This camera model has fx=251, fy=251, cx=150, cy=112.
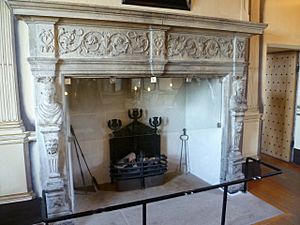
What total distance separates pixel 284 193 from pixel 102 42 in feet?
10.0

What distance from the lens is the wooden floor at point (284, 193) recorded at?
276cm

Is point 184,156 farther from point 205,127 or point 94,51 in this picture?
point 94,51

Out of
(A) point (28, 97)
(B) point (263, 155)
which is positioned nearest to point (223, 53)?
(A) point (28, 97)

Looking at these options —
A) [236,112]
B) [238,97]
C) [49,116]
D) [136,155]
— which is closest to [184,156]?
[136,155]

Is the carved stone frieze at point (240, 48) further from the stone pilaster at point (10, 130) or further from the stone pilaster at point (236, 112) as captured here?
the stone pilaster at point (10, 130)

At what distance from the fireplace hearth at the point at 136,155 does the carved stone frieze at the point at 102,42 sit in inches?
47.8

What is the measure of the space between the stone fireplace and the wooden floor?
68.2 inches

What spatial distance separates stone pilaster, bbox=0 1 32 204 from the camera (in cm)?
235

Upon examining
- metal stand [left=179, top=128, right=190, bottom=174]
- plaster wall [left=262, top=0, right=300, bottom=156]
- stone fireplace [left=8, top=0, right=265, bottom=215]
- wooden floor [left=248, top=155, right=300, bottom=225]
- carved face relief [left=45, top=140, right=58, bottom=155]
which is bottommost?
wooden floor [left=248, top=155, right=300, bottom=225]

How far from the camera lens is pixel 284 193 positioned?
3398 millimetres

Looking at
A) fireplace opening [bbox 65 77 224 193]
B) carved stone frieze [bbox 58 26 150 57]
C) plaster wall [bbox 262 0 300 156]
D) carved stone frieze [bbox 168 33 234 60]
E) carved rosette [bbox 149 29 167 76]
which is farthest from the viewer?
plaster wall [bbox 262 0 300 156]

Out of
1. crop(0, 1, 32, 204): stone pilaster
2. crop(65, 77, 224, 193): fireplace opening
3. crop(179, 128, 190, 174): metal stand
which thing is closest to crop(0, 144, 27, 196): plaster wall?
crop(0, 1, 32, 204): stone pilaster

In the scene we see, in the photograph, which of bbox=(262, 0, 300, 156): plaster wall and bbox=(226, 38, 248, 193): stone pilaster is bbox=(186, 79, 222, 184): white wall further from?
bbox=(262, 0, 300, 156): plaster wall

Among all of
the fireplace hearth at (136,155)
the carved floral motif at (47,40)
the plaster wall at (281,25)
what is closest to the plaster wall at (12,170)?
the carved floral motif at (47,40)
